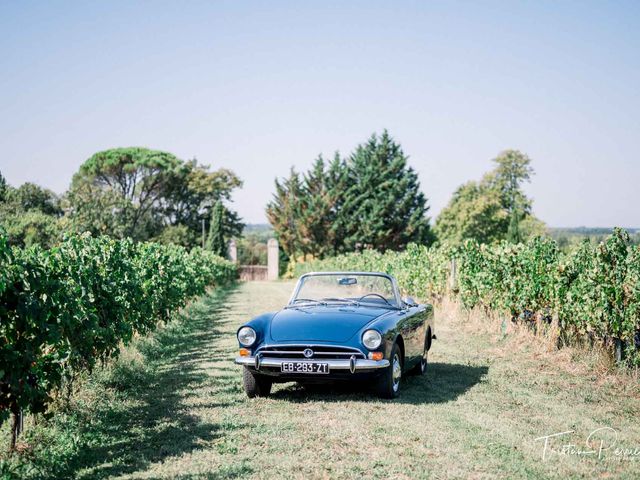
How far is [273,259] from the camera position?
7425 cm

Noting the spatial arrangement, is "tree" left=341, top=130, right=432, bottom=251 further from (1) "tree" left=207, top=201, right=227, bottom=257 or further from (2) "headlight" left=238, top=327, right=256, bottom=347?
(2) "headlight" left=238, top=327, right=256, bottom=347

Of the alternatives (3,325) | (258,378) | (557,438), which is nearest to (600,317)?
(557,438)

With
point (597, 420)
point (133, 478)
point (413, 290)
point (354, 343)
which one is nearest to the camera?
point (133, 478)

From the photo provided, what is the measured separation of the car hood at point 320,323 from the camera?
6.97 metres

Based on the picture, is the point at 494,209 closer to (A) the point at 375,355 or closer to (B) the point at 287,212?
(B) the point at 287,212

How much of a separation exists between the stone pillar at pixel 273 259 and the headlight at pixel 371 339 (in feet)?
219

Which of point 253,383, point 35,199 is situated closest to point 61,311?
point 253,383

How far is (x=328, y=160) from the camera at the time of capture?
2557 inches

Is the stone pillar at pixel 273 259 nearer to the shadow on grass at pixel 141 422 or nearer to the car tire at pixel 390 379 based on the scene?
the shadow on grass at pixel 141 422

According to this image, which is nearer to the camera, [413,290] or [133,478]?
[133,478]

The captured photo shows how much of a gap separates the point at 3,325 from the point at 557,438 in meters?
4.95

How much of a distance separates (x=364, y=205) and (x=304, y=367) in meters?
51.9

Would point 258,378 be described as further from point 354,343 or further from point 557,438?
point 557,438

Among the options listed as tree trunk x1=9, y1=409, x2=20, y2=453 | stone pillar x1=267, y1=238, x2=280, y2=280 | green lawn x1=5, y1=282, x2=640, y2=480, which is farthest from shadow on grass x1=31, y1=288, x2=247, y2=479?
→ stone pillar x1=267, y1=238, x2=280, y2=280
